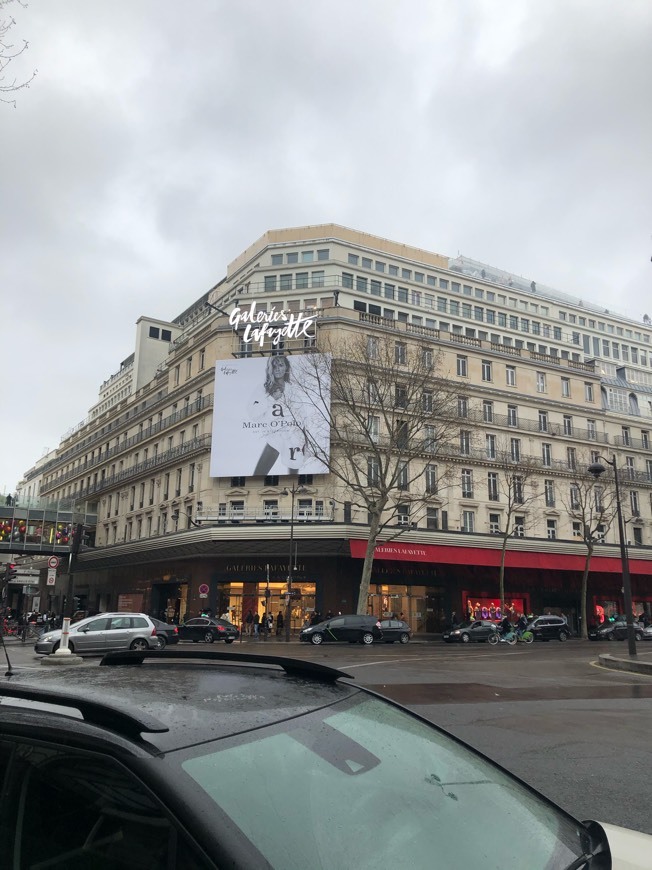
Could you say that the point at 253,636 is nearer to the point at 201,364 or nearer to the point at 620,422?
the point at 201,364

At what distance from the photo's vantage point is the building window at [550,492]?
155ft

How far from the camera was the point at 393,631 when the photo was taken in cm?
3117

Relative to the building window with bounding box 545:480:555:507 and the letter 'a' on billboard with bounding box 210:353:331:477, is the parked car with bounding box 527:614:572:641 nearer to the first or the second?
the building window with bounding box 545:480:555:507

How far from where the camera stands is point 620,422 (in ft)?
174

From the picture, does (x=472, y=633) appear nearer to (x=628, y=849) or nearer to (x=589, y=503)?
(x=589, y=503)

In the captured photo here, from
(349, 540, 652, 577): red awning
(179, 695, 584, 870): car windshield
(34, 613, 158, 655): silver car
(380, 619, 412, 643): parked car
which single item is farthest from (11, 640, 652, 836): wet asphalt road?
(349, 540, 652, 577): red awning

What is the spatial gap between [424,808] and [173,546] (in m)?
43.8

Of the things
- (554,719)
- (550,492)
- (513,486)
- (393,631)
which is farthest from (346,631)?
(550,492)

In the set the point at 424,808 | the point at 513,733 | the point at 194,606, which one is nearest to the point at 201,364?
the point at 194,606

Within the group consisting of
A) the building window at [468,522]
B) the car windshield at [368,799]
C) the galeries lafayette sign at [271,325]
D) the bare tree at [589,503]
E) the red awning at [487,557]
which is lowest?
the car windshield at [368,799]

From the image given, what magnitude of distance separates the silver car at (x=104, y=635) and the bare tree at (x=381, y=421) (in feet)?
47.0

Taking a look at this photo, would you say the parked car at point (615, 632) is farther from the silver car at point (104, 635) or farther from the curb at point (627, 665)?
the silver car at point (104, 635)

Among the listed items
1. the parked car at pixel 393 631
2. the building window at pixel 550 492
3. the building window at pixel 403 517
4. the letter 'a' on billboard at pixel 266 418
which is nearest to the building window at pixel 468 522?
the building window at pixel 403 517

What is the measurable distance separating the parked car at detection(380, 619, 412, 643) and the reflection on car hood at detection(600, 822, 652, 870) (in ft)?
97.4
